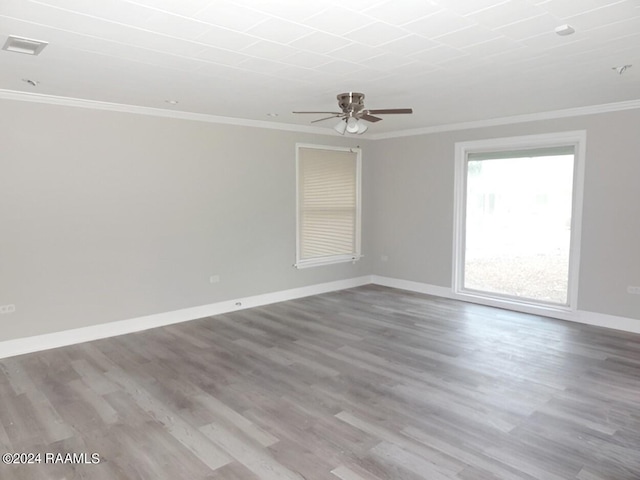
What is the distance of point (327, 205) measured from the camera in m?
6.90

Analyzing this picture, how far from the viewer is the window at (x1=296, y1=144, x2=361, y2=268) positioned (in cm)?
656

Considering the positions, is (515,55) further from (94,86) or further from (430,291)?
(430,291)

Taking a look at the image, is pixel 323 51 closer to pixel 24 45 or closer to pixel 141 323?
pixel 24 45

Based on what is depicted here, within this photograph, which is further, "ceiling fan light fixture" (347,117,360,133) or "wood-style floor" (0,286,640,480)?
"ceiling fan light fixture" (347,117,360,133)

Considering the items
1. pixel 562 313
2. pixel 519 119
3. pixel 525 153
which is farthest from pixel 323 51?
pixel 562 313

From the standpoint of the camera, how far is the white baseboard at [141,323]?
4.30 meters

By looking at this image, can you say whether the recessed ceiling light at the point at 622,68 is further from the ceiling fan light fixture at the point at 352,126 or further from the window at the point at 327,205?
the window at the point at 327,205

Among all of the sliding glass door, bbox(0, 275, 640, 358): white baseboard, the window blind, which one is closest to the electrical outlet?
bbox(0, 275, 640, 358): white baseboard

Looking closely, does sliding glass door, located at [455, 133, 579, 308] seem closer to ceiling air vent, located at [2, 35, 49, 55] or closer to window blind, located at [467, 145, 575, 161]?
window blind, located at [467, 145, 575, 161]

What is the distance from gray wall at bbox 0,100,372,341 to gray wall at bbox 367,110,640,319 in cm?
182

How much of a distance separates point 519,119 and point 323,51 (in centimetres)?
372

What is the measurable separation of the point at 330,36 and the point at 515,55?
4.64ft

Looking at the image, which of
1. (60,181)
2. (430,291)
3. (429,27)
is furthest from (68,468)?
(430,291)

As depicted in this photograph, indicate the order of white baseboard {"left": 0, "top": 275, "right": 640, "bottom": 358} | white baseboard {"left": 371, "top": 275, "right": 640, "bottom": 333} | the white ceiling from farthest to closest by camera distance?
1. white baseboard {"left": 371, "top": 275, "right": 640, "bottom": 333}
2. white baseboard {"left": 0, "top": 275, "right": 640, "bottom": 358}
3. the white ceiling
